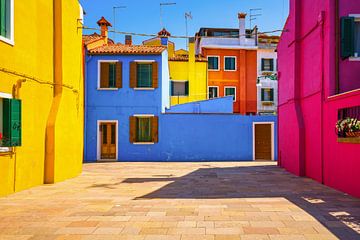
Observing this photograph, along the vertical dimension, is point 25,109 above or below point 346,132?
above

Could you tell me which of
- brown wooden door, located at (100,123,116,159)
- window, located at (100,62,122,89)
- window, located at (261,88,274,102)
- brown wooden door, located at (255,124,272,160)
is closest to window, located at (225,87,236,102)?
window, located at (261,88,274,102)

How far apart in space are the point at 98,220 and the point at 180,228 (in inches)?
61.6

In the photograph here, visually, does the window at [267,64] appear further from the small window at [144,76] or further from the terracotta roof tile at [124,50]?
the small window at [144,76]

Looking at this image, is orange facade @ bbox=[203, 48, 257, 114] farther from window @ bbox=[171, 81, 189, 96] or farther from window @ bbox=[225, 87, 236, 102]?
window @ bbox=[171, 81, 189, 96]

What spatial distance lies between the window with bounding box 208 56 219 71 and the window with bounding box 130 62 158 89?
10.9 meters

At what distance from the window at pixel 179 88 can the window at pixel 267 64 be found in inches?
359

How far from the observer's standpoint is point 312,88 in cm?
1213

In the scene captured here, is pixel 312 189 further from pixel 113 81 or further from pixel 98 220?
pixel 113 81

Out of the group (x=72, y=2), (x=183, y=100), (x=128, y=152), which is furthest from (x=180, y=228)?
(x=183, y=100)

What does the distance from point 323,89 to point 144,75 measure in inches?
441

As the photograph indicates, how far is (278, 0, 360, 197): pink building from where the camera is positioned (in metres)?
9.27

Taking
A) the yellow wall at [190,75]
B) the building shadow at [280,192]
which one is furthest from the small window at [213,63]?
the building shadow at [280,192]

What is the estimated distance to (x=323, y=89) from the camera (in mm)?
10961

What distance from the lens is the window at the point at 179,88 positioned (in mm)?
25875
